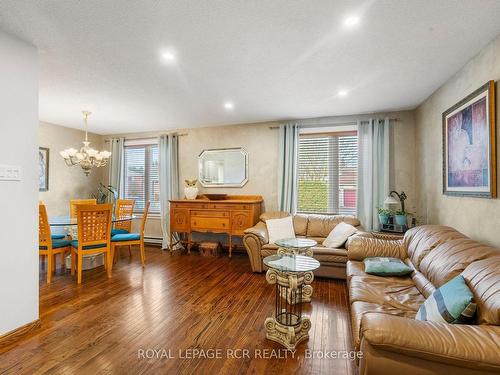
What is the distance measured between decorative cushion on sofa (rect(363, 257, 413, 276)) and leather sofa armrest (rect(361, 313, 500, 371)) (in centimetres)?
135

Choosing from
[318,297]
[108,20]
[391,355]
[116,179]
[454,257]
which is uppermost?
[108,20]

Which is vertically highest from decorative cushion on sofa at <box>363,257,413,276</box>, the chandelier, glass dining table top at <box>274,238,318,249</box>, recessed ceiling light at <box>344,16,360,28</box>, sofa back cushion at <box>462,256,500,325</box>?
recessed ceiling light at <box>344,16,360,28</box>

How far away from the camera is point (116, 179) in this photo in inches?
234

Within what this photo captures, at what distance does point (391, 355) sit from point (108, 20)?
8.99ft

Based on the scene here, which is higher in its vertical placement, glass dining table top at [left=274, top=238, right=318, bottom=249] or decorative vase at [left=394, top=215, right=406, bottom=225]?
decorative vase at [left=394, top=215, right=406, bottom=225]

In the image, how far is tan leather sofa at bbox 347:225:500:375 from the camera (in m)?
1.07

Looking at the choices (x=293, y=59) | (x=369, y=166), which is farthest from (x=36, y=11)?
(x=369, y=166)

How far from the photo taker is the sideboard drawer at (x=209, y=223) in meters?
4.68

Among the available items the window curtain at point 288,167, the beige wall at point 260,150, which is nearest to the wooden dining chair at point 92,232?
the beige wall at point 260,150

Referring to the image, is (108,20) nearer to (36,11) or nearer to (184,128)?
(36,11)

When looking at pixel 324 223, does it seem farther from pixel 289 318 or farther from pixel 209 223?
pixel 289 318

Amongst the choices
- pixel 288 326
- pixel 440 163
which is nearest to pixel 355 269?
pixel 288 326

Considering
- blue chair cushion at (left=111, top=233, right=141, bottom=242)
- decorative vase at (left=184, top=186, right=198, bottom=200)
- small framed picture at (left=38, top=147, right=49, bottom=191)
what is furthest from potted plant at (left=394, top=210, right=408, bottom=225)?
small framed picture at (left=38, top=147, right=49, bottom=191)

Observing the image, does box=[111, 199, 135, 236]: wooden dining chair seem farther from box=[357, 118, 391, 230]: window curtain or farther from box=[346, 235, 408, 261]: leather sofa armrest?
box=[357, 118, 391, 230]: window curtain
